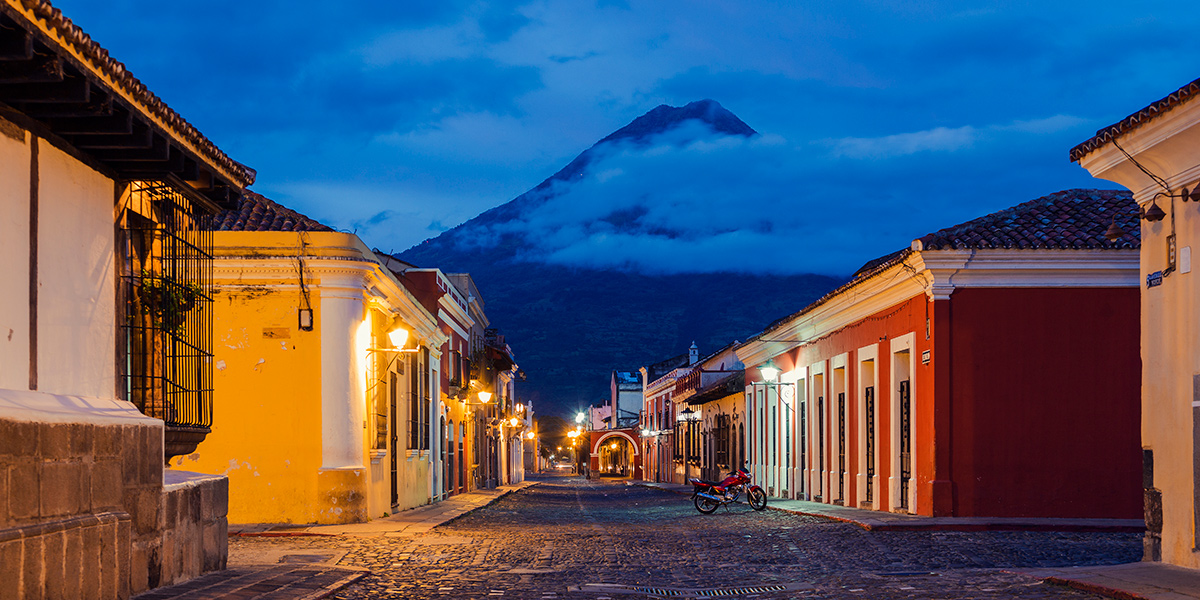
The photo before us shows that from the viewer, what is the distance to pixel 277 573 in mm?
9742

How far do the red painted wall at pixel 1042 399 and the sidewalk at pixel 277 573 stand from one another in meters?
8.26

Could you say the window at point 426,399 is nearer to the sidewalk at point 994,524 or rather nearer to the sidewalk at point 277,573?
the sidewalk at point 277,573

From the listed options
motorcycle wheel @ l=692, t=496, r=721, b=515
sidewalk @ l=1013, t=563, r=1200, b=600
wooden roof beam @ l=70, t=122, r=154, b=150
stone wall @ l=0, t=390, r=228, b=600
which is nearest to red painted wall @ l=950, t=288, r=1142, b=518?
motorcycle wheel @ l=692, t=496, r=721, b=515

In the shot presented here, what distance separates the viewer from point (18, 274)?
754 centimetres

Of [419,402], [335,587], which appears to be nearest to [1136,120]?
[335,587]

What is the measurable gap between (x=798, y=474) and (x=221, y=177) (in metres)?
20.1

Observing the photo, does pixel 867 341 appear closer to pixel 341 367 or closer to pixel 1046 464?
pixel 1046 464

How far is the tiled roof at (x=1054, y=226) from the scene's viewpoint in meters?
17.5

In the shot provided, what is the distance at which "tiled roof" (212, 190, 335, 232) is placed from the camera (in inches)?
705

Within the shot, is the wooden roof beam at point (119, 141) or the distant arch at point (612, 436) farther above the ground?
the wooden roof beam at point (119, 141)

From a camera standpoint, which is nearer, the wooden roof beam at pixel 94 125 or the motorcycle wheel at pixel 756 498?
the wooden roof beam at pixel 94 125

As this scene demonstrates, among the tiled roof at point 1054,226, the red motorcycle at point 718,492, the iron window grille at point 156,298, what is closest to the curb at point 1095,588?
the iron window grille at point 156,298

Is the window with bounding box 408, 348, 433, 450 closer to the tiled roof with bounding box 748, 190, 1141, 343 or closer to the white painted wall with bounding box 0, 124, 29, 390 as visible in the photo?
the tiled roof with bounding box 748, 190, 1141, 343

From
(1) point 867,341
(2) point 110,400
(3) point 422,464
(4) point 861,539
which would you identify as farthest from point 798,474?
(2) point 110,400
